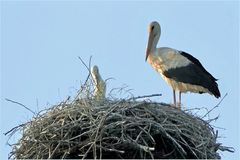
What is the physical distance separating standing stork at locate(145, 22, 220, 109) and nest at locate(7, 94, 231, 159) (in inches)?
100

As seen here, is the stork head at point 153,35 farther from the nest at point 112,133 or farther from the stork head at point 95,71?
the nest at point 112,133

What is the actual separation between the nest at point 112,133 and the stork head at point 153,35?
9.72 feet

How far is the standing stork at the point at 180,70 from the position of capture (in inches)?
466

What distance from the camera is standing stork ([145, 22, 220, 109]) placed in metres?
11.8

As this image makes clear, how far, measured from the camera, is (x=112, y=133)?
880 centimetres

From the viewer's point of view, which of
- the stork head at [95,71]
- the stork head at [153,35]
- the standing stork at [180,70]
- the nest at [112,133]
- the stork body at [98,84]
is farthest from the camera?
the stork head at [153,35]

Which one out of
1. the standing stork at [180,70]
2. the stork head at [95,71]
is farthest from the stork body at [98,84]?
the standing stork at [180,70]

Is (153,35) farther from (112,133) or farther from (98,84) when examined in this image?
(112,133)

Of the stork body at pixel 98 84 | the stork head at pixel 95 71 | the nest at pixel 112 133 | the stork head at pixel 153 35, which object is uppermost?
the stork head at pixel 153 35

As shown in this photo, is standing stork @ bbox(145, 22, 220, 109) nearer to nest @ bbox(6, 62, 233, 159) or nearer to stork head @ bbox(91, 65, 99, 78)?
stork head @ bbox(91, 65, 99, 78)

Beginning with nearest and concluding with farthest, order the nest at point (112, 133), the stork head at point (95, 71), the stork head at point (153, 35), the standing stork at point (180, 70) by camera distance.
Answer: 1. the nest at point (112, 133)
2. the stork head at point (95, 71)
3. the standing stork at point (180, 70)
4. the stork head at point (153, 35)

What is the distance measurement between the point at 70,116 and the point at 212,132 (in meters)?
1.39

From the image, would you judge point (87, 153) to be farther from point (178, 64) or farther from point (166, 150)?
point (178, 64)

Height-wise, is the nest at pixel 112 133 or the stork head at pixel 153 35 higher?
the stork head at pixel 153 35
